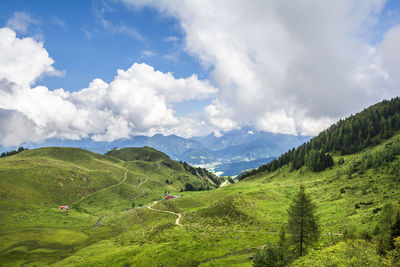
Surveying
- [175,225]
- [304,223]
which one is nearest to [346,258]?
[304,223]

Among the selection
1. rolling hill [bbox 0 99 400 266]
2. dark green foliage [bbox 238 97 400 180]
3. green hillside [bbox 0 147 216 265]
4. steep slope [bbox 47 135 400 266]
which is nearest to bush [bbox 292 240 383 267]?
rolling hill [bbox 0 99 400 266]

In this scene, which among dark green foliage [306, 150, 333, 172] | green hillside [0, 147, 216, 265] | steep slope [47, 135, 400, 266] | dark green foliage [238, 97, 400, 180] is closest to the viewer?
steep slope [47, 135, 400, 266]

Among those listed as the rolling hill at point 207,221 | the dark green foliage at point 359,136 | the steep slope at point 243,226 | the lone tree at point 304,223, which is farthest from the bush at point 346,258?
the dark green foliage at point 359,136

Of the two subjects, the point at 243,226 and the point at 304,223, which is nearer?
the point at 304,223

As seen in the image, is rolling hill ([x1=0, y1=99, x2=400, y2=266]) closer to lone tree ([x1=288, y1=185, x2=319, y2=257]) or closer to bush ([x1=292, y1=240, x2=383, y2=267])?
bush ([x1=292, y1=240, x2=383, y2=267])

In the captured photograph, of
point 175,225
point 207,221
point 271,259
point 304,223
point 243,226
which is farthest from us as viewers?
→ point 175,225

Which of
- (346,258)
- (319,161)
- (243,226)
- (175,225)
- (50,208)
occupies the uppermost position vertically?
(319,161)

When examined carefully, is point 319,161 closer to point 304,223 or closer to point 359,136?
point 359,136

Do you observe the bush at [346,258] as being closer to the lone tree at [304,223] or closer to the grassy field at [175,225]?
the grassy field at [175,225]

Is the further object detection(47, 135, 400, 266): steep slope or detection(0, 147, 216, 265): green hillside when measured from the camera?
detection(0, 147, 216, 265): green hillside

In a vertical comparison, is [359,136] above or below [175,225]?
above

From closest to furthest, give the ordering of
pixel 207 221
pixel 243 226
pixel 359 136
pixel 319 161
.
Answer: pixel 243 226
pixel 207 221
pixel 319 161
pixel 359 136

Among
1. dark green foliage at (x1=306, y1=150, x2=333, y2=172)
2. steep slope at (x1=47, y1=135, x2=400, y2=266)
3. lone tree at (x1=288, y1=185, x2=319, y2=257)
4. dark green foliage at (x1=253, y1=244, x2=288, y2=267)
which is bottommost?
steep slope at (x1=47, y1=135, x2=400, y2=266)

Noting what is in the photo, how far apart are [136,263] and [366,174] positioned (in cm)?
10489
